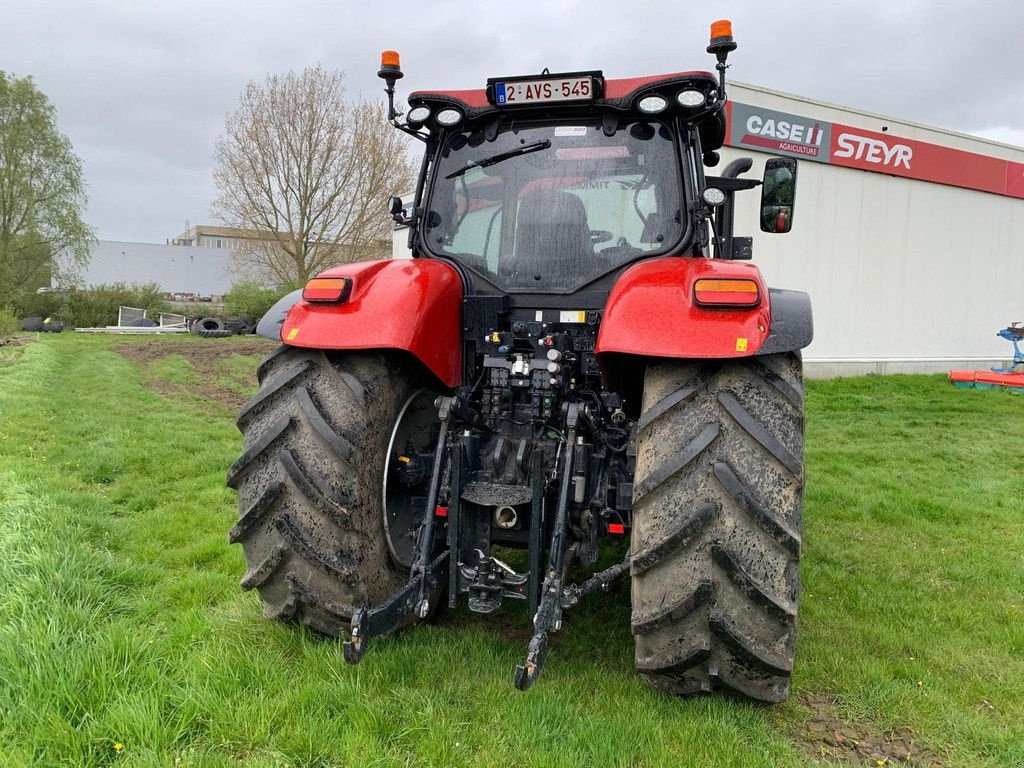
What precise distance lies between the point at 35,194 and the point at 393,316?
33731mm

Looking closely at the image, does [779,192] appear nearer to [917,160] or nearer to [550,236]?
[550,236]

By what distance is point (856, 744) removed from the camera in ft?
8.31

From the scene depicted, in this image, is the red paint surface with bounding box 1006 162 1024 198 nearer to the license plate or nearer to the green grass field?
the green grass field

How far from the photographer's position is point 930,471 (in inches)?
279

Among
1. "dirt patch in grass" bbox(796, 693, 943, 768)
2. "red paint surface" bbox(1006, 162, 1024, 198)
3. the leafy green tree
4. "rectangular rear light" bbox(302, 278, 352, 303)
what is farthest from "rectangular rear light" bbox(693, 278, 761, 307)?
the leafy green tree

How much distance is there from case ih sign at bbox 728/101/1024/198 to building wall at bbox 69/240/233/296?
146ft

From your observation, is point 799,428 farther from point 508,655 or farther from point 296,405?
point 296,405

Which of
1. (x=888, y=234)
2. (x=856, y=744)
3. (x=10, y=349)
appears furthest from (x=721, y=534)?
(x=10, y=349)

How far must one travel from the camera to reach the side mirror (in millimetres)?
3352

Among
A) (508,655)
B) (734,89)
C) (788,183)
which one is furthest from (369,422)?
(734,89)

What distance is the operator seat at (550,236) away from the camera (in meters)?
3.20

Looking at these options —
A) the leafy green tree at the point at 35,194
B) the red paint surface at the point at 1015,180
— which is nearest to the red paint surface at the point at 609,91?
the red paint surface at the point at 1015,180

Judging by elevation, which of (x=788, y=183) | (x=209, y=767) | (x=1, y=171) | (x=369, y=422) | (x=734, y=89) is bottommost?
(x=209, y=767)

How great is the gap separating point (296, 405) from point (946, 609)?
131 inches
